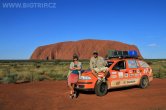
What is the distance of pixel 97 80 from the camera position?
1145 cm

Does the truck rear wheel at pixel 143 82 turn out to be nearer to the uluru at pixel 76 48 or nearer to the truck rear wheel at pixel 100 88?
the truck rear wheel at pixel 100 88

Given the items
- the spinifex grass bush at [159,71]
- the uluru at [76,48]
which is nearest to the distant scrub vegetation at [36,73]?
the spinifex grass bush at [159,71]

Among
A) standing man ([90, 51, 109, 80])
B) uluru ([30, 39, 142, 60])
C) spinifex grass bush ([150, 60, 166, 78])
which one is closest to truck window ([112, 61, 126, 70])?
standing man ([90, 51, 109, 80])

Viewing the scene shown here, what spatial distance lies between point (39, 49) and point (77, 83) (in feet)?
532

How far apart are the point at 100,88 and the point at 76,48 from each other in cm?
14820

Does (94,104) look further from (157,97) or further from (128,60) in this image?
(128,60)

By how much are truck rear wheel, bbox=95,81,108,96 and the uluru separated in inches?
5461

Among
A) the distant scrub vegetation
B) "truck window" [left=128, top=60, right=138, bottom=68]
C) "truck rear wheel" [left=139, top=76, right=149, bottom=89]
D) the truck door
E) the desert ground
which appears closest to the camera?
the desert ground

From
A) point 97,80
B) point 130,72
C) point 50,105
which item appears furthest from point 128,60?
point 50,105

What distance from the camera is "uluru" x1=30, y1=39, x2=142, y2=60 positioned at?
504ft

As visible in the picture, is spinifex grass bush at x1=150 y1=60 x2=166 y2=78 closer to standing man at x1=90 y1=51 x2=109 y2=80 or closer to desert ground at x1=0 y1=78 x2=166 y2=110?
desert ground at x1=0 y1=78 x2=166 y2=110

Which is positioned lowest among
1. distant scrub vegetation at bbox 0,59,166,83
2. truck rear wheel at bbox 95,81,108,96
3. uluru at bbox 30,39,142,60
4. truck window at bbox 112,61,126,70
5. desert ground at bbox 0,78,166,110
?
desert ground at bbox 0,78,166,110

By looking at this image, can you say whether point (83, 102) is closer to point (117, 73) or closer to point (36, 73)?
point (117, 73)

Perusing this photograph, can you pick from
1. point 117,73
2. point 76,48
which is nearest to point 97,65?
point 117,73
